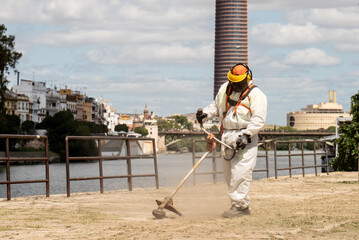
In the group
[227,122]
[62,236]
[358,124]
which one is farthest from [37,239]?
[358,124]

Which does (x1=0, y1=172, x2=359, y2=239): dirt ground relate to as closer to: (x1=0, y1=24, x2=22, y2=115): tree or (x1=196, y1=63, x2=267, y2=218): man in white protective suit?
(x1=196, y1=63, x2=267, y2=218): man in white protective suit

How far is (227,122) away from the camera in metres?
8.42

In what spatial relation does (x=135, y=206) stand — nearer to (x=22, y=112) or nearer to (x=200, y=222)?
(x=200, y=222)

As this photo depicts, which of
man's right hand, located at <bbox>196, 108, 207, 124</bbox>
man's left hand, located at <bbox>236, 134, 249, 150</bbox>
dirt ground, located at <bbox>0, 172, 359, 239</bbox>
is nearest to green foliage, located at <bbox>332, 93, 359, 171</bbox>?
dirt ground, located at <bbox>0, 172, 359, 239</bbox>

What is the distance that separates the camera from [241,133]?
8.20 m

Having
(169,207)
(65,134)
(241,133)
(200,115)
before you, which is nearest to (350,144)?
(200,115)

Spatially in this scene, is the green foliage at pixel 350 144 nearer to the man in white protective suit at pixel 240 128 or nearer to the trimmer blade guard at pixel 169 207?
the man in white protective suit at pixel 240 128

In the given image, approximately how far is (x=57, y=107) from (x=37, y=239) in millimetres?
145750

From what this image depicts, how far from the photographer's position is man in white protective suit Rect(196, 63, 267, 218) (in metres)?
8.16

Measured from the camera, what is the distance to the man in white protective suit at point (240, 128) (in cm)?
816

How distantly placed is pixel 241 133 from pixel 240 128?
20cm

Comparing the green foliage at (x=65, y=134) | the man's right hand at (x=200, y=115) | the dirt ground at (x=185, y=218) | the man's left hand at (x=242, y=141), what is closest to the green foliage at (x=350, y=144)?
the dirt ground at (x=185, y=218)

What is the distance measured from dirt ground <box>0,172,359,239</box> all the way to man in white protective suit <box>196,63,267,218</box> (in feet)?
1.05

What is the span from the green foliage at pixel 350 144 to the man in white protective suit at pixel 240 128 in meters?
17.1
